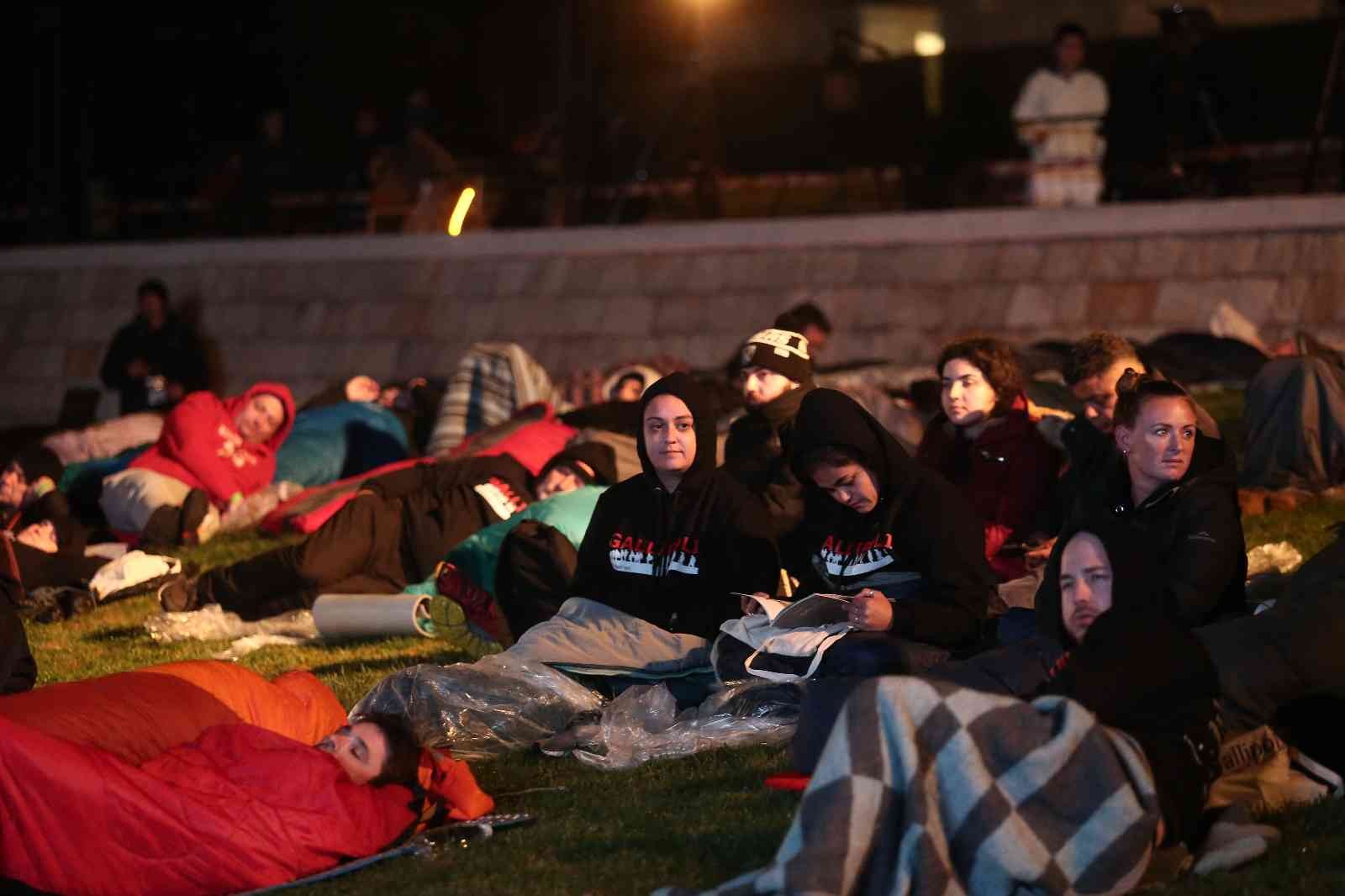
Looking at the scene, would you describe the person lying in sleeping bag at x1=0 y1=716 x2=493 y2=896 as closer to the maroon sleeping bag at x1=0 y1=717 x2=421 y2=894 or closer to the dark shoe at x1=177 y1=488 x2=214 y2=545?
the maroon sleeping bag at x1=0 y1=717 x2=421 y2=894

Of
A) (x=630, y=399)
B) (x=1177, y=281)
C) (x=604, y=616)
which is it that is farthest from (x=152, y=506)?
(x=1177, y=281)

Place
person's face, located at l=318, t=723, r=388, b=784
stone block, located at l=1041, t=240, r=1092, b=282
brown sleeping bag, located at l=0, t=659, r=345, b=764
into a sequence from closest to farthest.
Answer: person's face, located at l=318, t=723, r=388, b=784
brown sleeping bag, located at l=0, t=659, r=345, b=764
stone block, located at l=1041, t=240, r=1092, b=282

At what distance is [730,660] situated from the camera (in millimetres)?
6430

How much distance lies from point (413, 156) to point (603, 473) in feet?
24.0

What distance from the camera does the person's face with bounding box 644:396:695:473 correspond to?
6.88 metres

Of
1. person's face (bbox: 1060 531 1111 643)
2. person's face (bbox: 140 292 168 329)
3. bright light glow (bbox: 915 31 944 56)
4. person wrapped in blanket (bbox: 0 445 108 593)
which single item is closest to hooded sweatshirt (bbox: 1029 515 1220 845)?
person's face (bbox: 1060 531 1111 643)

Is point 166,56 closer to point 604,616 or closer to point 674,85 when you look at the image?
point 674,85

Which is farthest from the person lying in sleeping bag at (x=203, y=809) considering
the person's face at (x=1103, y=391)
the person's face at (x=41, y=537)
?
the person's face at (x=41, y=537)

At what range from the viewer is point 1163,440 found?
242 inches

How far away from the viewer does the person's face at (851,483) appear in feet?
20.9

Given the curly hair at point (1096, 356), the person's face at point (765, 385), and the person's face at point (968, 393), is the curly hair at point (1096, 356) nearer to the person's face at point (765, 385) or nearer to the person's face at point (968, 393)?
the person's face at point (968, 393)

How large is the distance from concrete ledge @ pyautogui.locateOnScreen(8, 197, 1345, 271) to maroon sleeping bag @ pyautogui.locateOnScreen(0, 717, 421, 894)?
29.3 ft

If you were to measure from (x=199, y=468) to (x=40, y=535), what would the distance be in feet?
4.43

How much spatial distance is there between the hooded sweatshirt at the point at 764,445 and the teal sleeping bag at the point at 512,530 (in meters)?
0.59
